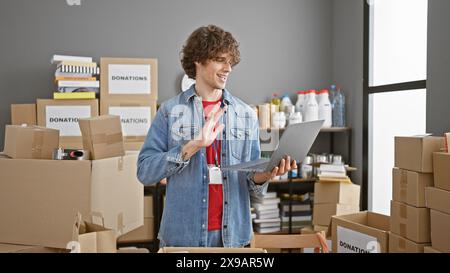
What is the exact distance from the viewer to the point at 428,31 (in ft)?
7.91

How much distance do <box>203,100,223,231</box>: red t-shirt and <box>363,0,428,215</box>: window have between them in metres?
1.76

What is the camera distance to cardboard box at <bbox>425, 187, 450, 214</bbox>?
162 cm

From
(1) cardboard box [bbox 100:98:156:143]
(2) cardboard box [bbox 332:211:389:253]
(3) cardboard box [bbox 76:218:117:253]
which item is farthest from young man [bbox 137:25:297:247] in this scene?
(1) cardboard box [bbox 100:98:156:143]

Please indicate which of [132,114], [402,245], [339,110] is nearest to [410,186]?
[402,245]

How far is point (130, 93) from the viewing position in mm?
3027

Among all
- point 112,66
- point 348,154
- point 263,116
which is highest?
point 112,66

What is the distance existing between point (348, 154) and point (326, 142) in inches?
11.9

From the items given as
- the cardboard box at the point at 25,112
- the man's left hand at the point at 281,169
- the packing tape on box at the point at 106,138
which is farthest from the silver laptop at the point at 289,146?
the cardboard box at the point at 25,112

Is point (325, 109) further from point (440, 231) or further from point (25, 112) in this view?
point (25, 112)

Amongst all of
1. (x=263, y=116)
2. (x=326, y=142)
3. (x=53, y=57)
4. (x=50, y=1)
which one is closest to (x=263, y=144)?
(x=263, y=116)

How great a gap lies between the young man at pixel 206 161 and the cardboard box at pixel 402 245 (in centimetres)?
76

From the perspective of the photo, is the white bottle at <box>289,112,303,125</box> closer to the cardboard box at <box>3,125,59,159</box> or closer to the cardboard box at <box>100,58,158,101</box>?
the cardboard box at <box>100,58,158,101</box>

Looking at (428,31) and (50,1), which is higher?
(50,1)

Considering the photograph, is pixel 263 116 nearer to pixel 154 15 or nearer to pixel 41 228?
pixel 154 15
